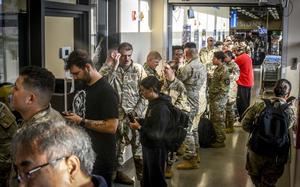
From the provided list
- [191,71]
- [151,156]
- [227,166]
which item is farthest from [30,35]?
[227,166]

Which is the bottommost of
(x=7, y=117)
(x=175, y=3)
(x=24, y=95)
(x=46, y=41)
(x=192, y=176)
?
(x=192, y=176)

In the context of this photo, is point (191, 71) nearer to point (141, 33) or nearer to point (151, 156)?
point (141, 33)

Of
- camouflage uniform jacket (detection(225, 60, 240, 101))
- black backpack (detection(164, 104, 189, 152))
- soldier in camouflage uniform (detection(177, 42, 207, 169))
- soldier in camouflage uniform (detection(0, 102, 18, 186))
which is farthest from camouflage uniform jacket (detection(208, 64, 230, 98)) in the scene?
soldier in camouflage uniform (detection(0, 102, 18, 186))

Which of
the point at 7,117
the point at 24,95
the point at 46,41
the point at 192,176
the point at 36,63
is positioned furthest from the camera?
the point at 192,176

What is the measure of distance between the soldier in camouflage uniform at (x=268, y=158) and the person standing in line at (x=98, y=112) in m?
1.73

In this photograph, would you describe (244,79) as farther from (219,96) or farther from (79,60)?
(79,60)

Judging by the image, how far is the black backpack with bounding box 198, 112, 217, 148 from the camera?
7.55 meters

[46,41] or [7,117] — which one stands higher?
[46,41]

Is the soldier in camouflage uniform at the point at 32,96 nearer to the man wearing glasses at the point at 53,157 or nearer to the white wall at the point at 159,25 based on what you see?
the man wearing glasses at the point at 53,157

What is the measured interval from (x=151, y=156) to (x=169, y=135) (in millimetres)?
258

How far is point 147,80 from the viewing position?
4.45 m

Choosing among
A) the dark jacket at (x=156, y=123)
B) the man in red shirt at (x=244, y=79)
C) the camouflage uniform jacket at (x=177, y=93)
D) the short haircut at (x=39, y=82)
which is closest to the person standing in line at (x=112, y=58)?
the camouflage uniform jacket at (x=177, y=93)

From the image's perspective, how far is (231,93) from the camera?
348 inches

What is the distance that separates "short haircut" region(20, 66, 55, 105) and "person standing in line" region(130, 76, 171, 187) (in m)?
1.50
